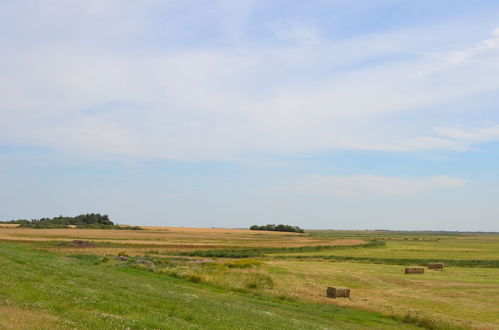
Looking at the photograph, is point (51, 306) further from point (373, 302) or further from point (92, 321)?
point (373, 302)

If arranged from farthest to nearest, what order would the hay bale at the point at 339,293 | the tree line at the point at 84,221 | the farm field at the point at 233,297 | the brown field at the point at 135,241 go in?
the tree line at the point at 84,221 → the brown field at the point at 135,241 → the hay bale at the point at 339,293 → the farm field at the point at 233,297

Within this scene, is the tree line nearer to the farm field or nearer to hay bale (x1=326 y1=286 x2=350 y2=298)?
the farm field

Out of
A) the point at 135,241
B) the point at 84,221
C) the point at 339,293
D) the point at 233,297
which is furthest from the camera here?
the point at 84,221

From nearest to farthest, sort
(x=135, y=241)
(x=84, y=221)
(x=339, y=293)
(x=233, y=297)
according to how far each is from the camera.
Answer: (x=233, y=297), (x=339, y=293), (x=135, y=241), (x=84, y=221)

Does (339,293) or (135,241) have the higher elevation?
(339,293)

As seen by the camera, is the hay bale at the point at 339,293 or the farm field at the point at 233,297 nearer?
the farm field at the point at 233,297

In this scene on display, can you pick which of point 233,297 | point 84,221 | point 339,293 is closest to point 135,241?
point 233,297

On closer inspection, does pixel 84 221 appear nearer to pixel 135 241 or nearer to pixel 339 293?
pixel 135 241

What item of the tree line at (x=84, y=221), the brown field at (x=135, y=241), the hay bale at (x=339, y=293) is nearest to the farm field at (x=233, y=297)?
the hay bale at (x=339, y=293)

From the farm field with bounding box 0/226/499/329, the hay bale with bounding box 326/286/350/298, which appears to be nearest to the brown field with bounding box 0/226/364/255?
the farm field with bounding box 0/226/499/329

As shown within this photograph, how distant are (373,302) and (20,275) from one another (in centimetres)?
2441

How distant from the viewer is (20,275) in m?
19.2

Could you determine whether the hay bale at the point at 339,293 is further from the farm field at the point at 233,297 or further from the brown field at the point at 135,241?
the brown field at the point at 135,241

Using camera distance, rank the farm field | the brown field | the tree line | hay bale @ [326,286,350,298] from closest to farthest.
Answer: the farm field → hay bale @ [326,286,350,298] → the brown field → the tree line
